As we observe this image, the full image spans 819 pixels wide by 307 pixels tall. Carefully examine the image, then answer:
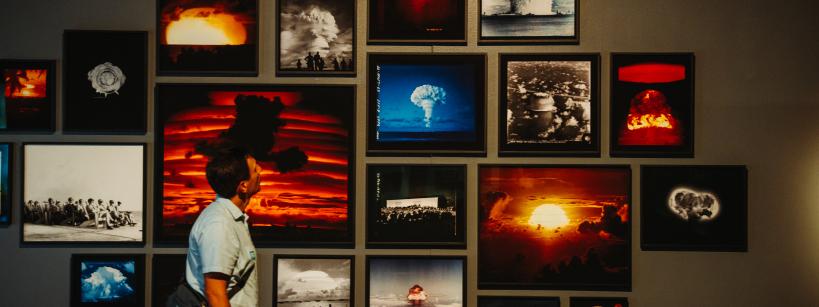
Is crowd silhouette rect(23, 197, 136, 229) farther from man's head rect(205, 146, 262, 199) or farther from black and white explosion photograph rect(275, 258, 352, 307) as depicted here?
man's head rect(205, 146, 262, 199)

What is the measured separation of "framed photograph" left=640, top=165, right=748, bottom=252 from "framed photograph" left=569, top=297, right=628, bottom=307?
11.8 inches

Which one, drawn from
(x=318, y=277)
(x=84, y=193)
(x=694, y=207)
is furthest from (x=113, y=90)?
(x=694, y=207)

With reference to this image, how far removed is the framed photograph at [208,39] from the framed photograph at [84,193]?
1.60 ft

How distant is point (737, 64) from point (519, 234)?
1370mm

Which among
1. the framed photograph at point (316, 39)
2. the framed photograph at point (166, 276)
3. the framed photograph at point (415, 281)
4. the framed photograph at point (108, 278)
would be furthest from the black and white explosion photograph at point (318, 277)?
the framed photograph at point (316, 39)

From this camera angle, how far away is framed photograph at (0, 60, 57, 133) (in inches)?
126

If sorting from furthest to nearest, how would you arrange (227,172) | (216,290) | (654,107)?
(654,107) → (227,172) → (216,290)

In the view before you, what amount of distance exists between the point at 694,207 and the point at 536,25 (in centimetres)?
119

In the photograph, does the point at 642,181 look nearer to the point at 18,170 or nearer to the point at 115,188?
the point at 115,188

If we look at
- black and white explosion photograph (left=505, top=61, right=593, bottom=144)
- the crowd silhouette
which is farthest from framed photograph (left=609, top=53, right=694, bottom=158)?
the crowd silhouette

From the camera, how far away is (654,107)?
3.16 metres

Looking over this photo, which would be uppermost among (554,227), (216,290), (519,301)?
(554,227)

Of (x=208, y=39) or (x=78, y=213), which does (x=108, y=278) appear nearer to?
(x=78, y=213)

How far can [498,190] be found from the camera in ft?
10.4
